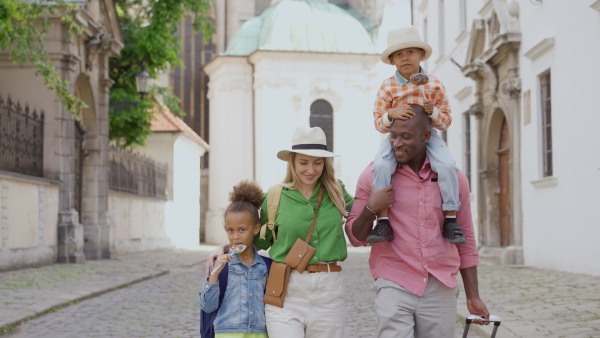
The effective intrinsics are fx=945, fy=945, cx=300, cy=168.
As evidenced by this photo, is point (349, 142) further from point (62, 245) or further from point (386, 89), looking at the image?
A: point (386, 89)

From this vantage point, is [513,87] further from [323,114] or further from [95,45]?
[323,114]

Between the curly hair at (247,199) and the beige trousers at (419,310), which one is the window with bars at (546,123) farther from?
the beige trousers at (419,310)

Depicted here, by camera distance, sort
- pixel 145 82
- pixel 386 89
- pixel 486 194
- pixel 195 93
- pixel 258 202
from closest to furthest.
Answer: pixel 386 89 → pixel 258 202 → pixel 486 194 → pixel 145 82 → pixel 195 93

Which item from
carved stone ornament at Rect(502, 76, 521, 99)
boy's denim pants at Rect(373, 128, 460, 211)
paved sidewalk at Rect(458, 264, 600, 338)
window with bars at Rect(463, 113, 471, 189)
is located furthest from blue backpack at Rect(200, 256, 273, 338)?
window with bars at Rect(463, 113, 471, 189)

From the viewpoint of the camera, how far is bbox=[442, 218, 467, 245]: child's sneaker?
4188 millimetres

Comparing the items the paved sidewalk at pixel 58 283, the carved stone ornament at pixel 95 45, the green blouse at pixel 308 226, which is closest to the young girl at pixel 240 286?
the green blouse at pixel 308 226

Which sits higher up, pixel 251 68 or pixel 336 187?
pixel 251 68

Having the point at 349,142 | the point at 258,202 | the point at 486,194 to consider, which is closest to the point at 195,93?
the point at 349,142

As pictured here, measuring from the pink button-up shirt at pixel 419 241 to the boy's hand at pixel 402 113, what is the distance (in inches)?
10.2

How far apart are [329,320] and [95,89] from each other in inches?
743

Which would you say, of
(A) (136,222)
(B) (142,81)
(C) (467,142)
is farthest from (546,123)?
(A) (136,222)

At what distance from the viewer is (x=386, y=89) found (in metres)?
4.43

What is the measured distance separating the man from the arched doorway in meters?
16.4

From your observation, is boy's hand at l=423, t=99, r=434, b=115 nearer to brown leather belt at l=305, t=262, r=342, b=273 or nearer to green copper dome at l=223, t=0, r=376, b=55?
brown leather belt at l=305, t=262, r=342, b=273
